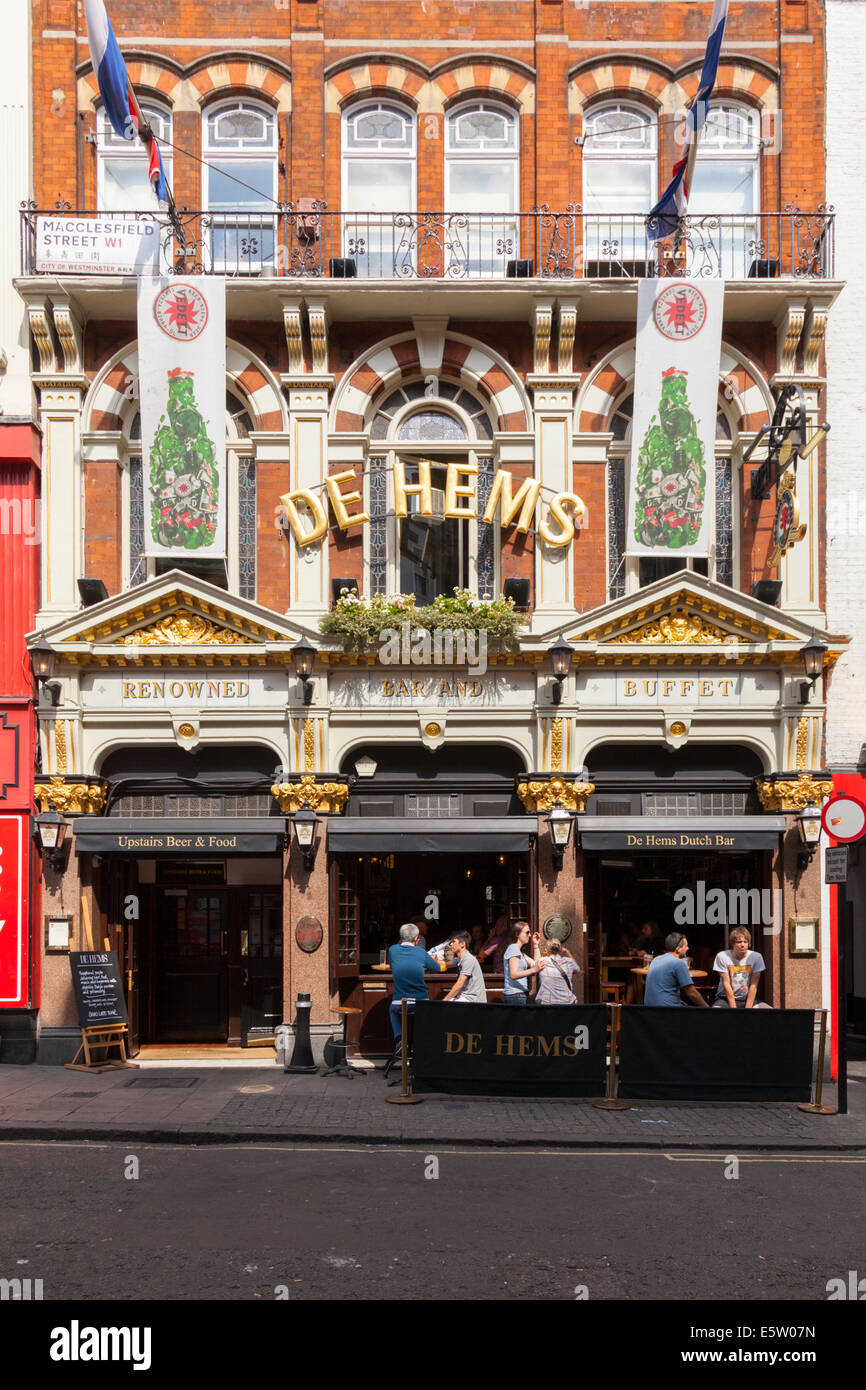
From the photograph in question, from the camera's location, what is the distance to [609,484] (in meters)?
17.0

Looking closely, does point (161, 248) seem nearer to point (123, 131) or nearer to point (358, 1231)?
point (123, 131)

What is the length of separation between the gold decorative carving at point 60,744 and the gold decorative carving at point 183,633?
4.58ft

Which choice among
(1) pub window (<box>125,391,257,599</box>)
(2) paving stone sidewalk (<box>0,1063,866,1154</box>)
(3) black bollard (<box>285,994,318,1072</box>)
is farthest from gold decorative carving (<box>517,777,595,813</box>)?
(1) pub window (<box>125,391,257,599</box>)

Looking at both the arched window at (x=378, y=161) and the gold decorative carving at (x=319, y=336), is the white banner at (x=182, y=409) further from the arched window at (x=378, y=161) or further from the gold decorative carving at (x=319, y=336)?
the arched window at (x=378, y=161)

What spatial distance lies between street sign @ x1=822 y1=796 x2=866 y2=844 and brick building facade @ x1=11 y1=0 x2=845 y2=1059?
272cm

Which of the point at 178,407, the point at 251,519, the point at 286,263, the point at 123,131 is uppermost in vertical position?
the point at 123,131

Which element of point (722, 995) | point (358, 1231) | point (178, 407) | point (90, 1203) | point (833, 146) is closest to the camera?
point (358, 1231)

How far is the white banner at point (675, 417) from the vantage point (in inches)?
635

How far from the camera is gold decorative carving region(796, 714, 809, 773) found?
16203 mm

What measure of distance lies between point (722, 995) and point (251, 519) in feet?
29.2

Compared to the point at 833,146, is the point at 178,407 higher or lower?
lower

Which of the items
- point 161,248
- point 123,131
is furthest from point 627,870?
point 123,131

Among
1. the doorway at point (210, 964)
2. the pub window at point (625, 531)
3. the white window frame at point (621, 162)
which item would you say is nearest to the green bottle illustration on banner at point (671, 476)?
the pub window at point (625, 531)

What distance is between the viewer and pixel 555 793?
52.6 ft
